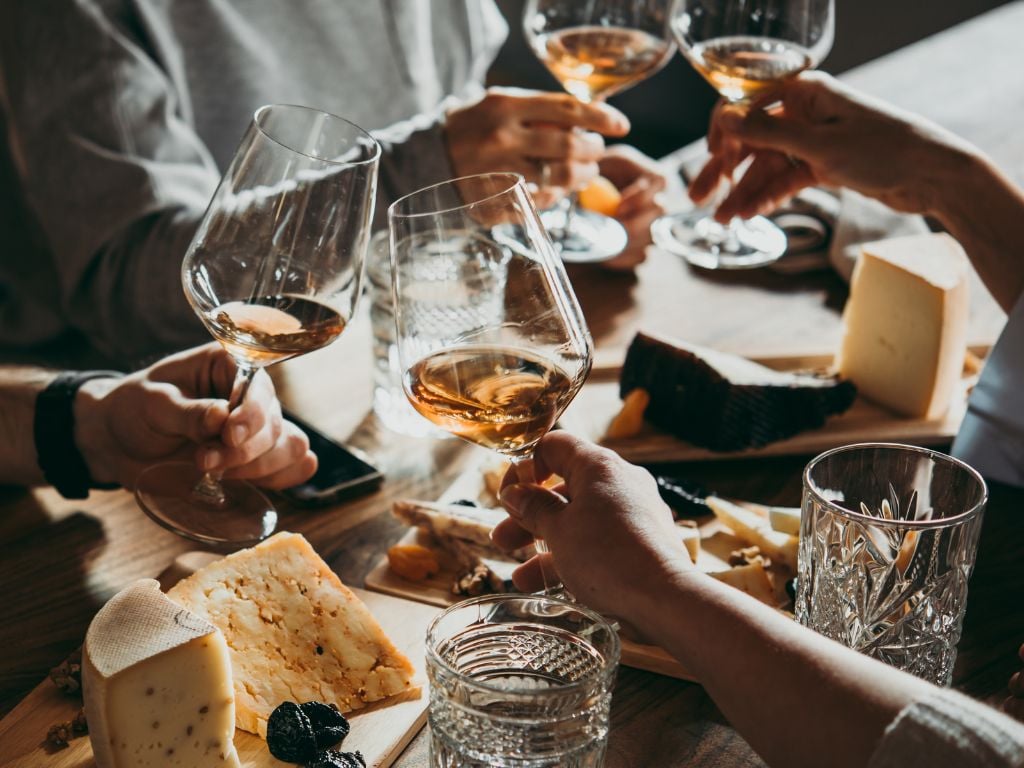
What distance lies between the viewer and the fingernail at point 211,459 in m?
1.10

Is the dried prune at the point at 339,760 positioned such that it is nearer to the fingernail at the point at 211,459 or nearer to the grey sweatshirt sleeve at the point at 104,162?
the fingernail at the point at 211,459

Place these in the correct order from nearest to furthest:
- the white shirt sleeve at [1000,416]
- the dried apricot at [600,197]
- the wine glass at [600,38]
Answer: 1. the white shirt sleeve at [1000,416]
2. the wine glass at [600,38]
3. the dried apricot at [600,197]

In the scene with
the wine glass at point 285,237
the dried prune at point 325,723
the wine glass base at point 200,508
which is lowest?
the wine glass base at point 200,508

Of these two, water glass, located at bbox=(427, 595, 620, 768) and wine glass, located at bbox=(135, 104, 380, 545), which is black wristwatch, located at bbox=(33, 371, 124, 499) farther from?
water glass, located at bbox=(427, 595, 620, 768)

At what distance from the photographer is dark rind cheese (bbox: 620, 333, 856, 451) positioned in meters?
1.23

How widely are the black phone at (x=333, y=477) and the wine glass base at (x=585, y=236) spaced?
1.81 feet

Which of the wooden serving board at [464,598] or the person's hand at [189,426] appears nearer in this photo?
the wooden serving board at [464,598]

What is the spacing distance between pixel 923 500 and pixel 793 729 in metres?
0.28

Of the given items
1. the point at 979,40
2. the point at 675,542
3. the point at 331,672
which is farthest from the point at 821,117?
the point at 979,40

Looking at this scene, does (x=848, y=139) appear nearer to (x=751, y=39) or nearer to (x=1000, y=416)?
(x=751, y=39)

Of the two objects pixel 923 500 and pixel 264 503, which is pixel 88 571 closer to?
pixel 264 503

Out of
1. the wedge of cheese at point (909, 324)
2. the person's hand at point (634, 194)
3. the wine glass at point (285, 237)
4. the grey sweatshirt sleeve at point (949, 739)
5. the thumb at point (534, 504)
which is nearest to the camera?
the grey sweatshirt sleeve at point (949, 739)

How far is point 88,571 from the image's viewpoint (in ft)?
3.40

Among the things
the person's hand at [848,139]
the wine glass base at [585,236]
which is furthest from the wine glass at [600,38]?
the person's hand at [848,139]
